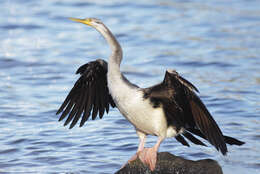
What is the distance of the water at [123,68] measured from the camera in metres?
8.02

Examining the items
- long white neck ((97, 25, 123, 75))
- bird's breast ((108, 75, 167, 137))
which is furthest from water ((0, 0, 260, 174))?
long white neck ((97, 25, 123, 75))

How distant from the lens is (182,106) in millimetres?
6715

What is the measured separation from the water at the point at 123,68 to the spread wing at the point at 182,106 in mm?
752

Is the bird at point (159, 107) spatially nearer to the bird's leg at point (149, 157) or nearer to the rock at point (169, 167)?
the bird's leg at point (149, 157)

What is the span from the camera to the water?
26.3 feet

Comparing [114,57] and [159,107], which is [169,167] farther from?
[114,57]

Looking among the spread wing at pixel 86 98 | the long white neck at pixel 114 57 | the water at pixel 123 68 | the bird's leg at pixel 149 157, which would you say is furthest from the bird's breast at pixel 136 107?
the water at pixel 123 68

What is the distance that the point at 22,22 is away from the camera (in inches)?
575

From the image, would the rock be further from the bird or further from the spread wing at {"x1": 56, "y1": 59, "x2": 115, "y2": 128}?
the spread wing at {"x1": 56, "y1": 59, "x2": 115, "y2": 128}

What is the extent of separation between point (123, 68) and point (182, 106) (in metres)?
4.95

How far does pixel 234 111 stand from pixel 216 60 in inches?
94.5

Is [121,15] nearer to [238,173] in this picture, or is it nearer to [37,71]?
[37,71]

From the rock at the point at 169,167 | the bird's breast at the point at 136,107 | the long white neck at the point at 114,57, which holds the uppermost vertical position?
the long white neck at the point at 114,57

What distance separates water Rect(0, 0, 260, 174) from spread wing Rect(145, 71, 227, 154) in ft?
2.47
